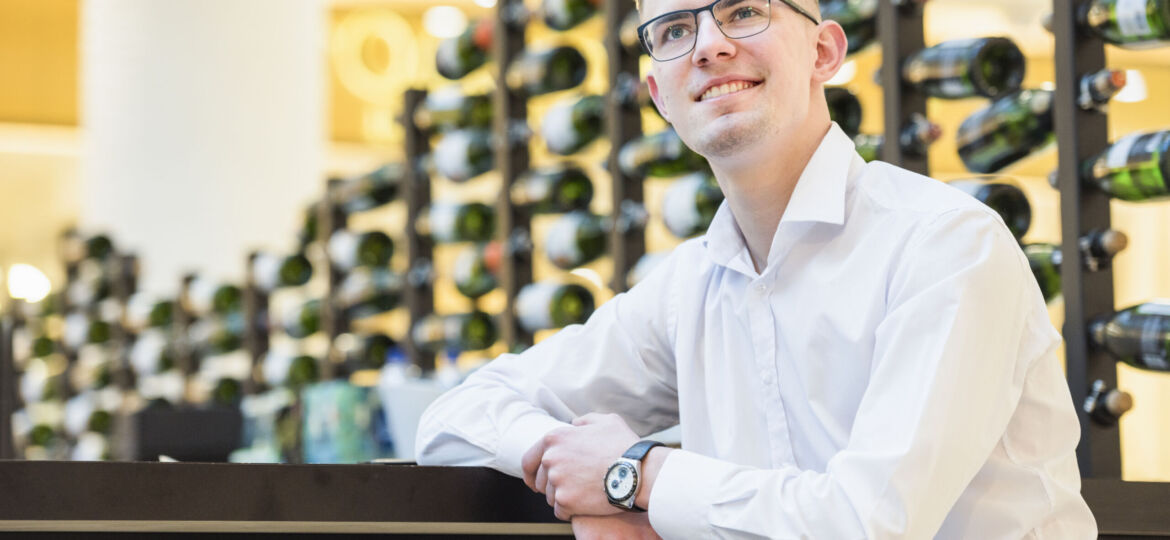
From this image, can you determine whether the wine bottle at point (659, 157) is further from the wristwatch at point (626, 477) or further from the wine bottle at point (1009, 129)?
the wristwatch at point (626, 477)

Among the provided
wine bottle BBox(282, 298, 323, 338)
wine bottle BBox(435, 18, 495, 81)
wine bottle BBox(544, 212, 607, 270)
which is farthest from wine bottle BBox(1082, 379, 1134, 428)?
wine bottle BBox(282, 298, 323, 338)

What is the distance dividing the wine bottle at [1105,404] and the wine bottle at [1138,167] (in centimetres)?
21

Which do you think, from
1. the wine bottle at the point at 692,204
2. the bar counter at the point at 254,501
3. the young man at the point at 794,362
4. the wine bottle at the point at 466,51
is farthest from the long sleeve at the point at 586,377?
the wine bottle at the point at 466,51

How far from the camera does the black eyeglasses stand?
1.25 meters

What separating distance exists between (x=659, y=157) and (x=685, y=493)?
4.22 ft

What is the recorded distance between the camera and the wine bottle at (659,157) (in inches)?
89.2

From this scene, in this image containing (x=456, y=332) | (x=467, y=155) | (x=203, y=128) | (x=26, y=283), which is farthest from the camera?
(x=26, y=283)

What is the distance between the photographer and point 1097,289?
1.55 m

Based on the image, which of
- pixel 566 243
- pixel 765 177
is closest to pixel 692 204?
pixel 566 243

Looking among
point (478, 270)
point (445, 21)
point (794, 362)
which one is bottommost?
point (478, 270)

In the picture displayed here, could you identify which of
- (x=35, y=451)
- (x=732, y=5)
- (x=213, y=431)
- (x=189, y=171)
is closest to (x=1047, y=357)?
(x=732, y=5)

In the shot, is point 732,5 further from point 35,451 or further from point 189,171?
point 35,451

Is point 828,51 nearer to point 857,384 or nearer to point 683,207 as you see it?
point 857,384

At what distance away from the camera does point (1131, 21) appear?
4.84 feet
